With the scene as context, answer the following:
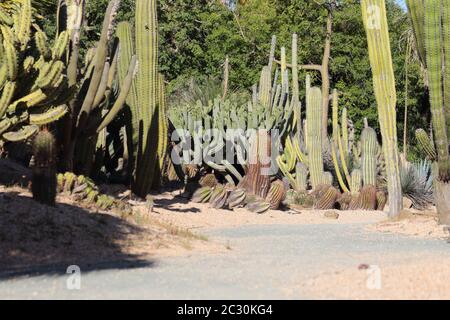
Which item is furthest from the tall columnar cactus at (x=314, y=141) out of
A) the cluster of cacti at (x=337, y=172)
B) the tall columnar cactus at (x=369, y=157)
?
the tall columnar cactus at (x=369, y=157)

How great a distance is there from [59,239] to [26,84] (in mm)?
3551

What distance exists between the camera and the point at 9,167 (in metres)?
15.6

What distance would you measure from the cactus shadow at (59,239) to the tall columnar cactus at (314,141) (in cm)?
1128

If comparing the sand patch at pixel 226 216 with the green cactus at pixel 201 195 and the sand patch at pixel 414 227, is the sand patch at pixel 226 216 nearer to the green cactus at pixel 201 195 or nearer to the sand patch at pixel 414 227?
the green cactus at pixel 201 195

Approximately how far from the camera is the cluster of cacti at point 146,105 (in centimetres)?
1738

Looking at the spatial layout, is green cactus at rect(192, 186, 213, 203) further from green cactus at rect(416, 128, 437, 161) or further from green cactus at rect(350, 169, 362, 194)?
green cactus at rect(350, 169, 362, 194)

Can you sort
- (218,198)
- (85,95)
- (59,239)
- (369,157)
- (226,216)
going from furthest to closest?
(369,157) → (218,198) → (226,216) → (85,95) → (59,239)

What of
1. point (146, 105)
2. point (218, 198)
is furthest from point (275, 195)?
point (146, 105)

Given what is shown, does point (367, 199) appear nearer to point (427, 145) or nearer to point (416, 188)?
point (416, 188)

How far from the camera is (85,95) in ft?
53.0

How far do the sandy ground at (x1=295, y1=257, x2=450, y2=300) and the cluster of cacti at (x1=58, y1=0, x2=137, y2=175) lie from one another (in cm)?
824

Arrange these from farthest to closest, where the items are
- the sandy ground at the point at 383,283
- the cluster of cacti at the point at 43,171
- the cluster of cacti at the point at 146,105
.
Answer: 1. the cluster of cacti at the point at 146,105
2. the cluster of cacti at the point at 43,171
3. the sandy ground at the point at 383,283
